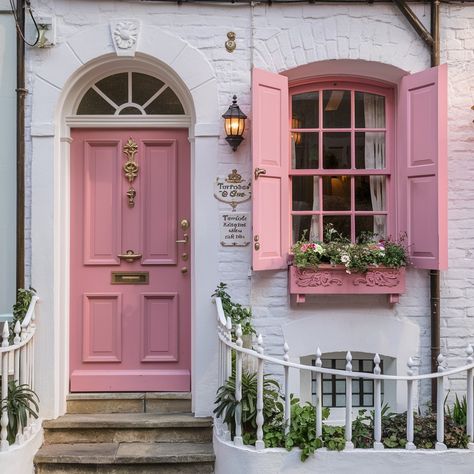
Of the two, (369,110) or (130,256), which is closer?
(130,256)

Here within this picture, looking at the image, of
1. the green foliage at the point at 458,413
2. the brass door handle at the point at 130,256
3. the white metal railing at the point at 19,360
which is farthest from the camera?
the brass door handle at the point at 130,256

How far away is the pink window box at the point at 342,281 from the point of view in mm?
5227

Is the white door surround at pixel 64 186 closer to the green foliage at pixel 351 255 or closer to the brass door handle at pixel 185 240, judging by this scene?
the brass door handle at pixel 185 240

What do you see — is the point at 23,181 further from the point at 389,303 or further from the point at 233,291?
the point at 389,303

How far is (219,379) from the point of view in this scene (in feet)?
16.5

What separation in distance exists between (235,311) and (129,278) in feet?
3.63

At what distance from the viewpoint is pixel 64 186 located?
17.7 feet

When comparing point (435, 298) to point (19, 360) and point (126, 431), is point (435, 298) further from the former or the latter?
point (19, 360)

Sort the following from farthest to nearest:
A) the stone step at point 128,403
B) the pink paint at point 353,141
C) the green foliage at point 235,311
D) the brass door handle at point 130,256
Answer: the pink paint at point 353,141, the brass door handle at point 130,256, the stone step at point 128,403, the green foliage at point 235,311

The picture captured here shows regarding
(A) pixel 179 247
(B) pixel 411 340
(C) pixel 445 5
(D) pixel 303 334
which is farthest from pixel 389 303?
(C) pixel 445 5

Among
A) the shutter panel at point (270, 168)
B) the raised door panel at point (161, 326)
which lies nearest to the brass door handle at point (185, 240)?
the raised door panel at point (161, 326)

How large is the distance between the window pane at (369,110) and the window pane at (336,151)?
208 mm

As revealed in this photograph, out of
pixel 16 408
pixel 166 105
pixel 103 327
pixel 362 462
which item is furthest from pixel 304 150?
pixel 16 408

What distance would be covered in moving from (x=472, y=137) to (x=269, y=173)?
6.36 feet
